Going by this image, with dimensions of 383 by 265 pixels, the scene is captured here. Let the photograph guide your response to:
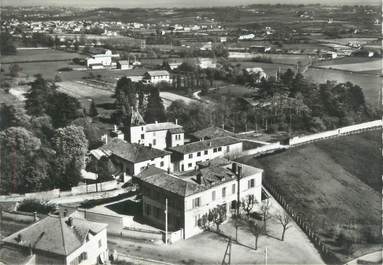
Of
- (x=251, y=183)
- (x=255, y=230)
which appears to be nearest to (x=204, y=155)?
(x=251, y=183)

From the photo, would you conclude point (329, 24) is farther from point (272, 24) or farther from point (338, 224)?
point (338, 224)

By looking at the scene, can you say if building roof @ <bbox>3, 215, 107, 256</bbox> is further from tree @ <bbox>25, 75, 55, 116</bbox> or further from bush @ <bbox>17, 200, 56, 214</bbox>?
tree @ <bbox>25, 75, 55, 116</bbox>

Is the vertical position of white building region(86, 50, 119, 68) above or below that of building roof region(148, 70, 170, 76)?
above

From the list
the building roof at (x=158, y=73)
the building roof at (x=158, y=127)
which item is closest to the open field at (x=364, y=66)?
the building roof at (x=158, y=73)

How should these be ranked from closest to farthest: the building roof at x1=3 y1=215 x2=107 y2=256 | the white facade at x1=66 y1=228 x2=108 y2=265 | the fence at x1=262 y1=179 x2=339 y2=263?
the building roof at x1=3 y1=215 x2=107 y2=256 < the white facade at x1=66 y1=228 x2=108 y2=265 < the fence at x1=262 y1=179 x2=339 y2=263

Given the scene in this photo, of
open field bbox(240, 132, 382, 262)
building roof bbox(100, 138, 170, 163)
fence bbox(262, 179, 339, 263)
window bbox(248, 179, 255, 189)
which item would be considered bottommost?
open field bbox(240, 132, 382, 262)

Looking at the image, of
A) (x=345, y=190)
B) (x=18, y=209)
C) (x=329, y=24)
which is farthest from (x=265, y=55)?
(x=18, y=209)

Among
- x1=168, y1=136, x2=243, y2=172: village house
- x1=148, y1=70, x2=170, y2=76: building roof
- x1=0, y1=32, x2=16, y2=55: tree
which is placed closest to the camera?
x1=168, y1=136, x2=243, y2=172: village house

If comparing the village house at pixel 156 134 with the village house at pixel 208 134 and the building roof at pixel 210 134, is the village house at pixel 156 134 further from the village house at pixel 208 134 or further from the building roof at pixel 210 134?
the building roof at pixel 210 134

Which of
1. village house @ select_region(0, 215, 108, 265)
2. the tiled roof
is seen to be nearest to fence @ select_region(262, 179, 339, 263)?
the tiled roof
